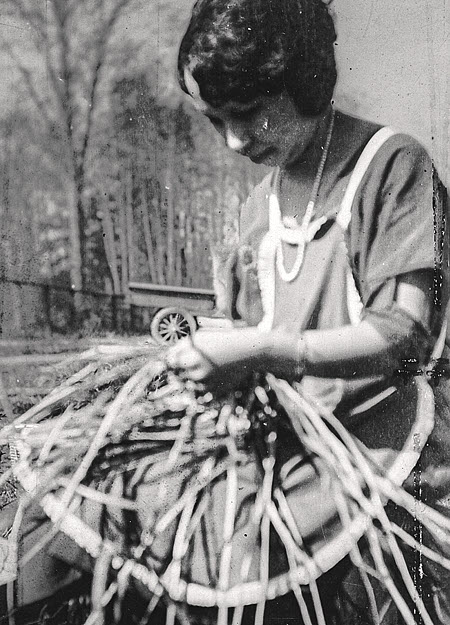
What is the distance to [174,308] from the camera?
2.18 m

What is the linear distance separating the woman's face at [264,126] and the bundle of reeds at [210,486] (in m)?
0.58

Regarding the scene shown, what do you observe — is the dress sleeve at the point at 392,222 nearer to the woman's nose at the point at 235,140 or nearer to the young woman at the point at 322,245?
the young woman at the point at 322,245

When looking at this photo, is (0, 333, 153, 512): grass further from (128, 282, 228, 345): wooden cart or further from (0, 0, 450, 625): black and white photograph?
(128, 282, 228, 345): wooden cart

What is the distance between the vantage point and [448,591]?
2152mm

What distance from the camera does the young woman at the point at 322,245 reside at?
209cm

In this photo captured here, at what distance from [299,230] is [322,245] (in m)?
0.08

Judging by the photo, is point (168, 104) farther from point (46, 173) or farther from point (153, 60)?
point (46, 173)

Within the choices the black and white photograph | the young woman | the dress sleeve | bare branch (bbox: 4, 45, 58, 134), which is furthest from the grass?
the dress sleeve

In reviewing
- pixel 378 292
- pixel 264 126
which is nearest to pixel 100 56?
pixel 264 126

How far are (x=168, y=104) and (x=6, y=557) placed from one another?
1.27 meters

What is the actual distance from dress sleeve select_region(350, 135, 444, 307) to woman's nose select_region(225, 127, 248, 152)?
0.33 m

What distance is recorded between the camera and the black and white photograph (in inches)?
83.0

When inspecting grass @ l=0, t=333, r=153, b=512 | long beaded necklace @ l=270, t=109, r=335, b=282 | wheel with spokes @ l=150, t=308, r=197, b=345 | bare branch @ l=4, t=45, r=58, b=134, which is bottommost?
grass @ l=0, t=333, r=153, b=512

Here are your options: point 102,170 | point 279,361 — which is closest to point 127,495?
point 279,361
